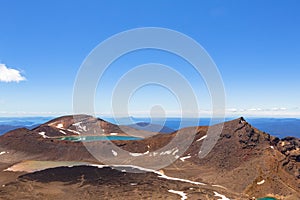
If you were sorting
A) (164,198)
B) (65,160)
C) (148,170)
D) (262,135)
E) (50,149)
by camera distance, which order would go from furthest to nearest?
(50,149) → (65,160) → (262,135) → (148,170) → (164,198)

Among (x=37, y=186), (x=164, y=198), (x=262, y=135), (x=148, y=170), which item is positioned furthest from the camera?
(x=262, y=135)

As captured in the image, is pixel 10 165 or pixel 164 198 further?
pixel 10 165

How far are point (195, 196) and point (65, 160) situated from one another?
76.2 metres

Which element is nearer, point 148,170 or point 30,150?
point 148,170

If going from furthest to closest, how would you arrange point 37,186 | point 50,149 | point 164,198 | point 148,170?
point 50,149, point 148,170, point 37,186, point 164,198

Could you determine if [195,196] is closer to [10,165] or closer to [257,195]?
[257,195]

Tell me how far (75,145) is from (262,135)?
9055cm

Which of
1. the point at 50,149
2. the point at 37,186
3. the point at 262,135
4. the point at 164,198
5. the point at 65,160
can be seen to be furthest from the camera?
the point at 50,149

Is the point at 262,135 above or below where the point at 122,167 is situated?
above

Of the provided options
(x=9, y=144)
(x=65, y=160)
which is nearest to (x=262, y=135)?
(x=65, y=160)

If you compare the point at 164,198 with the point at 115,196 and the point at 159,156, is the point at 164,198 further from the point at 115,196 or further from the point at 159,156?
the point at 159,156

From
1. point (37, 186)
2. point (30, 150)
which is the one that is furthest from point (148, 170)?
point (30, 150)

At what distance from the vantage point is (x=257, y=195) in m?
79.6

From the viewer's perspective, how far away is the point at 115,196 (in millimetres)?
77562
